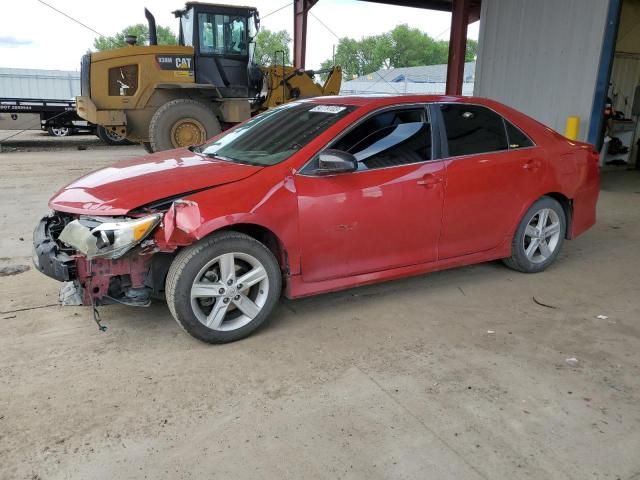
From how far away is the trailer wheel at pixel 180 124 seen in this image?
10.8 m

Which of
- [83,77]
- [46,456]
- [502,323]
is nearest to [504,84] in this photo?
[502,323]

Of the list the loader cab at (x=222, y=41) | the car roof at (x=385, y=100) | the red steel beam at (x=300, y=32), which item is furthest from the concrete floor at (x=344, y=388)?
the red steel beam at (x=300, y=32)

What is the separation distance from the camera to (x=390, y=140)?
403cm

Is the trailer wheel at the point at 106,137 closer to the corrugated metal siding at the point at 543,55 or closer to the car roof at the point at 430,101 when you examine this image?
the corrugated metal siding at the point at 543,55

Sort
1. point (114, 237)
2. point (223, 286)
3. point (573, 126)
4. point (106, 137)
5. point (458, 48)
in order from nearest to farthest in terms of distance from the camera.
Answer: point (114, 237) < point (223, 286) < point (573, 126) < point (458, 48) < point (106, 137)

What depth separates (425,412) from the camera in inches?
111

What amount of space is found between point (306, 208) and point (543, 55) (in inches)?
320

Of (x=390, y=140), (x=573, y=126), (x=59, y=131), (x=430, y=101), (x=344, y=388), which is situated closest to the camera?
(x=344, y=388)

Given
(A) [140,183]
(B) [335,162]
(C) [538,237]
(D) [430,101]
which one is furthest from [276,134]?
(C) [538,237]

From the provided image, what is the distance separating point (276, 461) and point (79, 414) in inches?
42.8

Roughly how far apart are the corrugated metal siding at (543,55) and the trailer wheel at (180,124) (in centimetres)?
582

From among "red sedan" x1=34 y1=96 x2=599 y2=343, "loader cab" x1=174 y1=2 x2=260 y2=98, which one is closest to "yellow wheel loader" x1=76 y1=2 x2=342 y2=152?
"loader cab" x1=174 y1=2 x2=260 y2=98

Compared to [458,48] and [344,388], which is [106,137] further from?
[344,388]

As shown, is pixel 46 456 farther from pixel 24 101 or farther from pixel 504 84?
pixel 24 101
